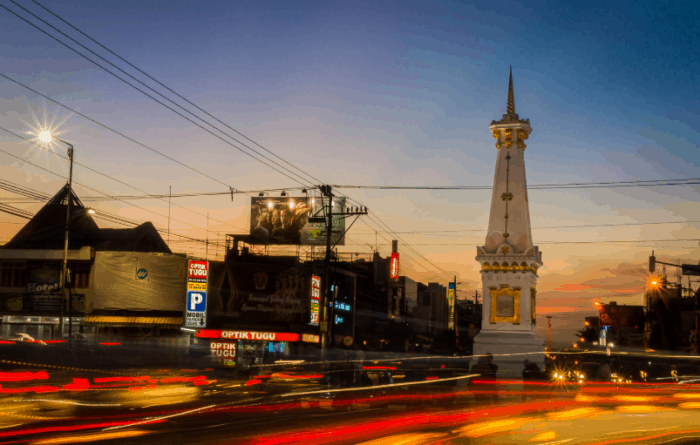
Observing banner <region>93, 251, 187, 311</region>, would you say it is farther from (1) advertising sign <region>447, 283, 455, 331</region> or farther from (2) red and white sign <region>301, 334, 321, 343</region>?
(1) advertising sign <region>447, 283, 455, 331</region>

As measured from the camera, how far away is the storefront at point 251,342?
4525cm

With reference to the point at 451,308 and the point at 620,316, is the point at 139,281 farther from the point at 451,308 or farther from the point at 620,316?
the point at 620,316

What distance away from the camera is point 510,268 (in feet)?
84.5

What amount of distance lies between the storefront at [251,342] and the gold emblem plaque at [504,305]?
818 inches

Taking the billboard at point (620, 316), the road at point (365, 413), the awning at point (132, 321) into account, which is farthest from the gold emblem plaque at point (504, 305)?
the billboard at point (620, 316)

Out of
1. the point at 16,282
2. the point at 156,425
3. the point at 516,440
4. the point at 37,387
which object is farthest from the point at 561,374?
the point at 16,282

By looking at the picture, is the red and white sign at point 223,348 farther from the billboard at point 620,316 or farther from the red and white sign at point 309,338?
the billboard at point 620,316

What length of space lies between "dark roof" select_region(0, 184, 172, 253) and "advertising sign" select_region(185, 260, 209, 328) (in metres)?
7.53

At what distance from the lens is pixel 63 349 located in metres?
35.3

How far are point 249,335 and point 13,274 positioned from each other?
17.6 meters

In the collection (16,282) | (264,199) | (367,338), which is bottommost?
(367,338)

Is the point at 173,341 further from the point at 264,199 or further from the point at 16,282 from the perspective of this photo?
the point at 264,199

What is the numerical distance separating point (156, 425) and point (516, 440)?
7973 millimetres

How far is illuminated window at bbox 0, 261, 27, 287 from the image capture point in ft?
148
